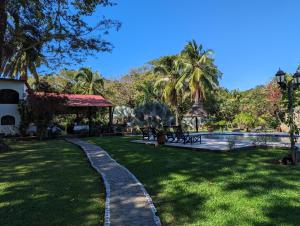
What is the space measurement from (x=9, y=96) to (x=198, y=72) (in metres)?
20.3

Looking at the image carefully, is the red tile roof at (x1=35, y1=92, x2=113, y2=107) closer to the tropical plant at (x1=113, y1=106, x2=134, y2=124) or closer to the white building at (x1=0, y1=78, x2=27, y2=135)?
the white building at (x1=0, y1=78, x2=27, y2=135)

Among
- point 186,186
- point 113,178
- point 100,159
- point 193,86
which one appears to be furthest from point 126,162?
point 193,86

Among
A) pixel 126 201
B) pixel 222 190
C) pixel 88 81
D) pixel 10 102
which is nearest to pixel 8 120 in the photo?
pixel 10 102

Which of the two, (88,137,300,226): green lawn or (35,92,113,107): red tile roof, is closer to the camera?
(88,137,300,226): green lawn

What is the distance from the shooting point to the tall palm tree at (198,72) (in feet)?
111

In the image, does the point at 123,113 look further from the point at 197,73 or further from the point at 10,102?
the point at 10,102

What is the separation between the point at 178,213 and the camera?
5191 millimetres

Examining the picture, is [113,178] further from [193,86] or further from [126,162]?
[193,86]

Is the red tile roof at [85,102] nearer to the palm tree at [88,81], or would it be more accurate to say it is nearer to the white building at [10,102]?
the white building at [10,102]

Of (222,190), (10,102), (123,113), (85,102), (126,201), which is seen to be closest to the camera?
(126,201)

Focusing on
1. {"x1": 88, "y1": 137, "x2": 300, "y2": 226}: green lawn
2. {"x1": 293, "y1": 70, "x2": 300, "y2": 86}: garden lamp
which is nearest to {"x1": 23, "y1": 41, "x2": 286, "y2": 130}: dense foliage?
{"x1": 293, "y1": 70, "x2": 300, "y2": 86}: garden lamp

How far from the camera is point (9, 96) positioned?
26.3 m

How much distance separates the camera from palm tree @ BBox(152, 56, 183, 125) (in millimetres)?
35062

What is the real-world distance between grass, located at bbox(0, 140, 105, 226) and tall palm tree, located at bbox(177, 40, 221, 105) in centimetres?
2535
